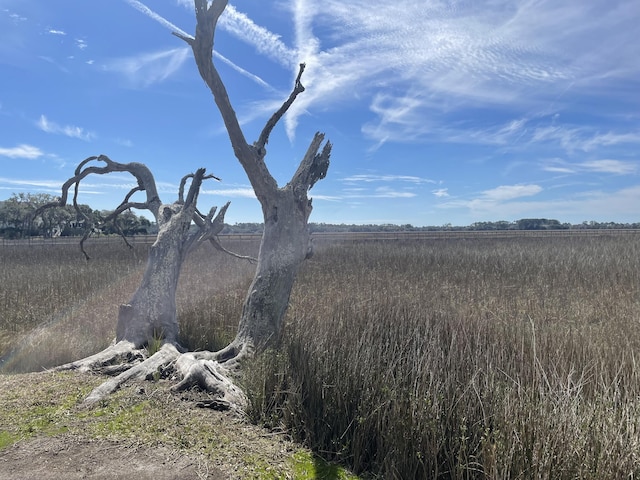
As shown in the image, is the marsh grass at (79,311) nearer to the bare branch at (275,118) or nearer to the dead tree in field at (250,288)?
the dead tree in field at (250,288)

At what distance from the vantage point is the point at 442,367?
391 centimetres

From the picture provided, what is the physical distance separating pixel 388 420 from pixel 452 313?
15.0 ft

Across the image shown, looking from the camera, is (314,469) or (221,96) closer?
(314,469)

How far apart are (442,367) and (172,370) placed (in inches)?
124

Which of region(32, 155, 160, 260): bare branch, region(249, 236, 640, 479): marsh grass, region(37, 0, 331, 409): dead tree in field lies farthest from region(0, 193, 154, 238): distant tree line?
region(249, 236, 640, 479): marsh grass

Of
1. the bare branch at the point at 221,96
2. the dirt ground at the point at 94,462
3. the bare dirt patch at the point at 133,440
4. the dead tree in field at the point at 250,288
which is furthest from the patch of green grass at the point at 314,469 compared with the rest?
the bare branch at the point at 221,96

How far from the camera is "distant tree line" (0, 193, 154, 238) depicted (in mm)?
7816

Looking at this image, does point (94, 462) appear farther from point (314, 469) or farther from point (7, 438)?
point (314, 469)

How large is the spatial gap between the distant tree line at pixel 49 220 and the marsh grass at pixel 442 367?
1.78 meters

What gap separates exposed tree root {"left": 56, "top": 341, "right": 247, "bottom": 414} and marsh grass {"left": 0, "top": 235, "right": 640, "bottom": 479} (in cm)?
39

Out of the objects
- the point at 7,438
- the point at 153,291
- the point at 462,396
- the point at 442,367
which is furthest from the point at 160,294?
the point at 462,396

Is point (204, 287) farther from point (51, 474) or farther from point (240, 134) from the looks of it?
point (51, 474)

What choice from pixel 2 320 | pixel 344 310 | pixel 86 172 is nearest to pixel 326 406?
pixel 344 310

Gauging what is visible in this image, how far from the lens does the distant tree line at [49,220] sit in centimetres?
782
